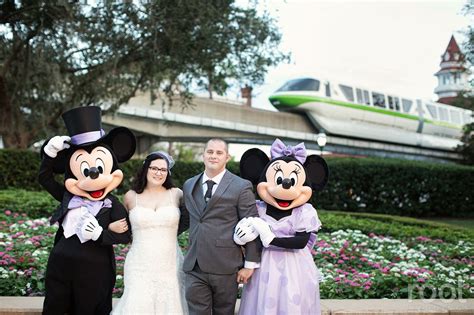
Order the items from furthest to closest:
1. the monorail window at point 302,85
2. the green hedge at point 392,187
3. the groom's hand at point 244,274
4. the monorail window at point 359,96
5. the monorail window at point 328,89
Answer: the monorail window at point 359,96 → the monorail window at point 328,89 → the monorail window at point 302,85 → the green hedge at point 392,187 → the groom's hand at point 244,274

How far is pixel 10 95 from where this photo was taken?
43.4 ft

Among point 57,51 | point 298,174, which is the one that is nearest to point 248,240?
point 298,174

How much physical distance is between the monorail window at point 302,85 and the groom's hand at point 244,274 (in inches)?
899

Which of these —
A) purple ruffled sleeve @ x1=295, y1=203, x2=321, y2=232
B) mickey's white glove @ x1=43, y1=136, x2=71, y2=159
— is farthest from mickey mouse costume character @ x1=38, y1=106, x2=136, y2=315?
purple ruffled sleeve @ x1=295, y1=203, x2=321, y2=232

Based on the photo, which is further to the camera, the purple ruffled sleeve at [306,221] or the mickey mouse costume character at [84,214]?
the purple ruffled sleeve at [306,221]

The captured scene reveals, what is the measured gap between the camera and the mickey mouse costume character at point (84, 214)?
3.68 metres

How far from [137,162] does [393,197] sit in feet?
25.5


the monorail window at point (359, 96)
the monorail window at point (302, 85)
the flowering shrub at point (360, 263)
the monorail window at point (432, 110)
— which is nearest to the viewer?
the flowering shrub at point (360, 263)

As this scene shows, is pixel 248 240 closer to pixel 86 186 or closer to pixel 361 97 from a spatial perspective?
pixel 86 186

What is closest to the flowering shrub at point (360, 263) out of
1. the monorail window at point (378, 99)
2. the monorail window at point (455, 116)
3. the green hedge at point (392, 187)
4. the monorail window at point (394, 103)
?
the green hedge at point (392, 187)

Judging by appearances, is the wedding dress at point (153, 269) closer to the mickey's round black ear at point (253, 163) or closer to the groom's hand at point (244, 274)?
the groom's hand at point (244, 274)

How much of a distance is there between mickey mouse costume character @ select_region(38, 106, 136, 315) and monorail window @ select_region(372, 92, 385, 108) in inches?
1035

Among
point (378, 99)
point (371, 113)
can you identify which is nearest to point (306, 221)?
point (371, 113)

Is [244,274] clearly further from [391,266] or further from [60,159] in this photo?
[391,266]
